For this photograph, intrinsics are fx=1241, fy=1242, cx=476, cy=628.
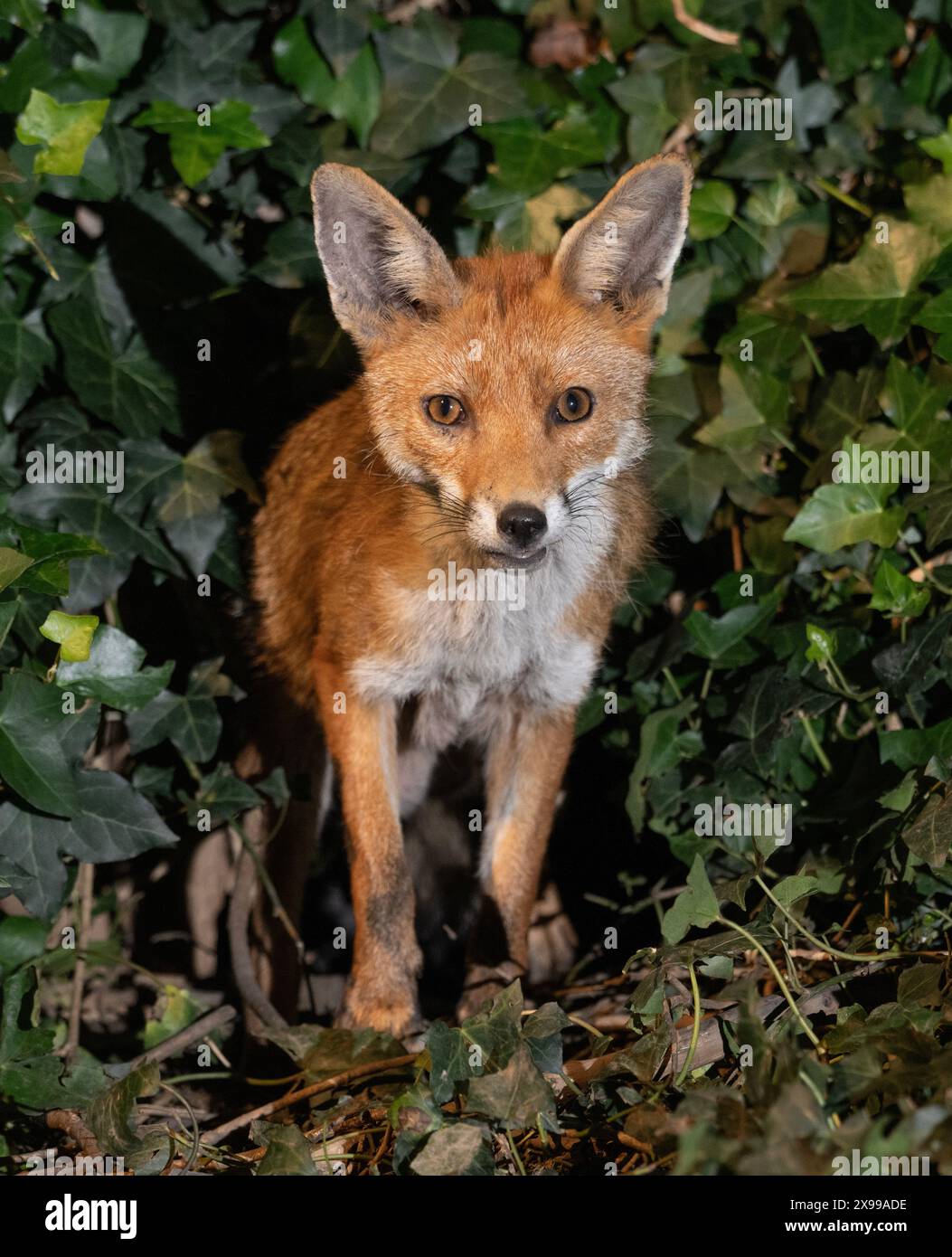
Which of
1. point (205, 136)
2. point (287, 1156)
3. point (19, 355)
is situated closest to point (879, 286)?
point (205, 136)

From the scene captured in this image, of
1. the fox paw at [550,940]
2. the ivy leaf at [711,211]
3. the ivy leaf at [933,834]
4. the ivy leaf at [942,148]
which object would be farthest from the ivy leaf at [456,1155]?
the ivy leaf at [942,148]

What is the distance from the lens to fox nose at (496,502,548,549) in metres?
2.86

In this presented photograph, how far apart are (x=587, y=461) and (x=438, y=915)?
2.27 m

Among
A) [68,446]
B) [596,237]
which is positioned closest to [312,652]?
[68,446]

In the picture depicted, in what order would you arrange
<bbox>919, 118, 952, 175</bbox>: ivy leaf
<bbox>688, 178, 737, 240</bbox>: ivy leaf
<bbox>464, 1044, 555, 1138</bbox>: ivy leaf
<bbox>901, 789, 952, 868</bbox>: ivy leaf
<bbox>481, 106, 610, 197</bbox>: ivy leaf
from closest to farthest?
<bbox>464, 1044, 555, 1138</bbox>: ivy leaf
<bbox>901, 789, 952, 868</bbox>: ivy leaf
<bbox>919, 118, 952, 175</bbox>: ivy leaf
<bbox>481, 106, 610, 197</bbox>: ivy leaf
<bbox>688, 178, 737, 240</bbox>: ivy leaf

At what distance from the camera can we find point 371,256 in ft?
10.9

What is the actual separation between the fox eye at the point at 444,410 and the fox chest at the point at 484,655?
528mm

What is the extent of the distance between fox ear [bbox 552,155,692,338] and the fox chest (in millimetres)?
840

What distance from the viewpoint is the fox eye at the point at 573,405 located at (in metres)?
3.20

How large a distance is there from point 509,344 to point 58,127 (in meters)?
1.44

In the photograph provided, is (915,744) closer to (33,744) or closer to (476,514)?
(476,514)

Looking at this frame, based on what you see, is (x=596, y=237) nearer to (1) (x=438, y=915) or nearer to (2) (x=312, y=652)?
(2) (x=312, y=652)

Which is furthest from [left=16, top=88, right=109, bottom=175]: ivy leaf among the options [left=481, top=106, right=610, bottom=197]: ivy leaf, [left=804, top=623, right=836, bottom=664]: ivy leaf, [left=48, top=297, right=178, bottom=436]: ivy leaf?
[left=804, top=623, right=836, bottom=664]: ivy leaf

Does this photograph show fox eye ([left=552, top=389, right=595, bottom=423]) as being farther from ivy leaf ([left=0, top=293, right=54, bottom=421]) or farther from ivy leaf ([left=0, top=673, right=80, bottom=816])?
ivy leaf ([left=0, top=293, right=54, bottom=421])
